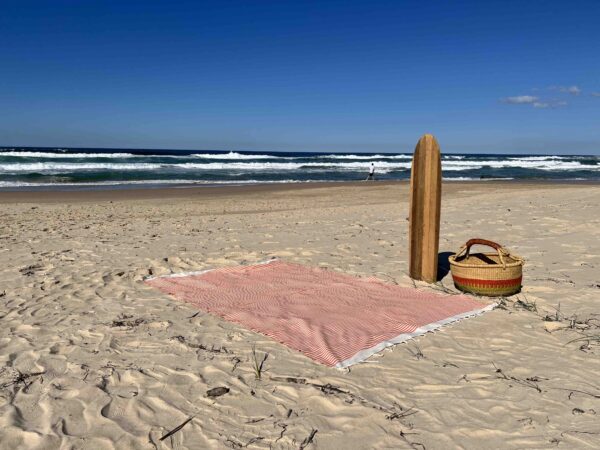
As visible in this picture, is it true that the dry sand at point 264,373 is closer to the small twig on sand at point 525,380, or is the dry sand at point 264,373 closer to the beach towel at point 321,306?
the small twig on sand at point 525,380

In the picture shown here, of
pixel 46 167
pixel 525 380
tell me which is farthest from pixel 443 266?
pixel 46 167

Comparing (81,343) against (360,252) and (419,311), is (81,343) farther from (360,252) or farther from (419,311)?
(360,252)

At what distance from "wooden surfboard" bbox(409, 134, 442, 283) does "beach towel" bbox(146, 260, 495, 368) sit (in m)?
0.40

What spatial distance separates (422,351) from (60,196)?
16.2 meters

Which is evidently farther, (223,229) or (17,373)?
(223,229)

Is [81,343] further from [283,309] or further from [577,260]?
[577,260]

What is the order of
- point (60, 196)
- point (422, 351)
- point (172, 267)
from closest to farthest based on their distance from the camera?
point (422, 351) → point (172, 267) → point (60, 196)

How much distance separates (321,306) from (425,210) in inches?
64.8

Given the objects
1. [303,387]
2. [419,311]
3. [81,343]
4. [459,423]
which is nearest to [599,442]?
[459,423]

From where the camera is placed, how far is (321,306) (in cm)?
423

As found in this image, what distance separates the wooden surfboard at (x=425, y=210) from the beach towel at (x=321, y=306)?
40 centimetres

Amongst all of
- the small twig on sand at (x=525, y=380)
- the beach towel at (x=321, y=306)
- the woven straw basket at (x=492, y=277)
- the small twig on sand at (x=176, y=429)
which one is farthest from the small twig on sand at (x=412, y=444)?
the woven straw basket at (x=492, y=277)

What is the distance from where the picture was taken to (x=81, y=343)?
3432mm

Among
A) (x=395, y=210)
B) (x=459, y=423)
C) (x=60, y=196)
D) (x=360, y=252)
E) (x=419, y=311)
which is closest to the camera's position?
(x=459, y=423)
